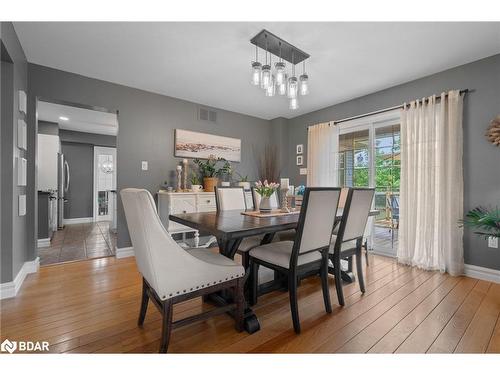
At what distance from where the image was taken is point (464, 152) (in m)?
2.68

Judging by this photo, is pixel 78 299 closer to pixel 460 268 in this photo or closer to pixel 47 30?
pixel 47 30

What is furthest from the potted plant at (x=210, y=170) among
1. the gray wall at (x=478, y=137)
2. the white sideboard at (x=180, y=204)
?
the gray wall at (x=478, y=137)

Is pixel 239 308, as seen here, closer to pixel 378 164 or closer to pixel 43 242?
pixel 378 164

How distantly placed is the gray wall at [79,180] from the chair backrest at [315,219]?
6553 mm

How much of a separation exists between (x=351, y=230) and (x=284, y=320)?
97 centimetres

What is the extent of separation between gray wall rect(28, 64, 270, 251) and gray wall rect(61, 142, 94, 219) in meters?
3.78

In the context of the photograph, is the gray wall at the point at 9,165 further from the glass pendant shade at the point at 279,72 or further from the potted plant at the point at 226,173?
the potted plant at the point at 226,173

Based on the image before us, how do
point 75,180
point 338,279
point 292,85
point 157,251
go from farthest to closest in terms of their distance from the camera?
point 75,180 < point 292,85 < point 338,279 < point 157,251

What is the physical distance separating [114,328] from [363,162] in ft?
12.2

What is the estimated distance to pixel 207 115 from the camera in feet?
13.3

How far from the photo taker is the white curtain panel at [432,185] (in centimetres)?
267

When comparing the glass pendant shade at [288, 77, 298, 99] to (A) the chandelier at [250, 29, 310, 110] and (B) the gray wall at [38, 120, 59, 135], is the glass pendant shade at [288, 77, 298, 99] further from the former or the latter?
(B) the gray wall at [38, 120, 59, 135]

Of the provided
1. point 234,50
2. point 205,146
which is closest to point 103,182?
point 205,146
